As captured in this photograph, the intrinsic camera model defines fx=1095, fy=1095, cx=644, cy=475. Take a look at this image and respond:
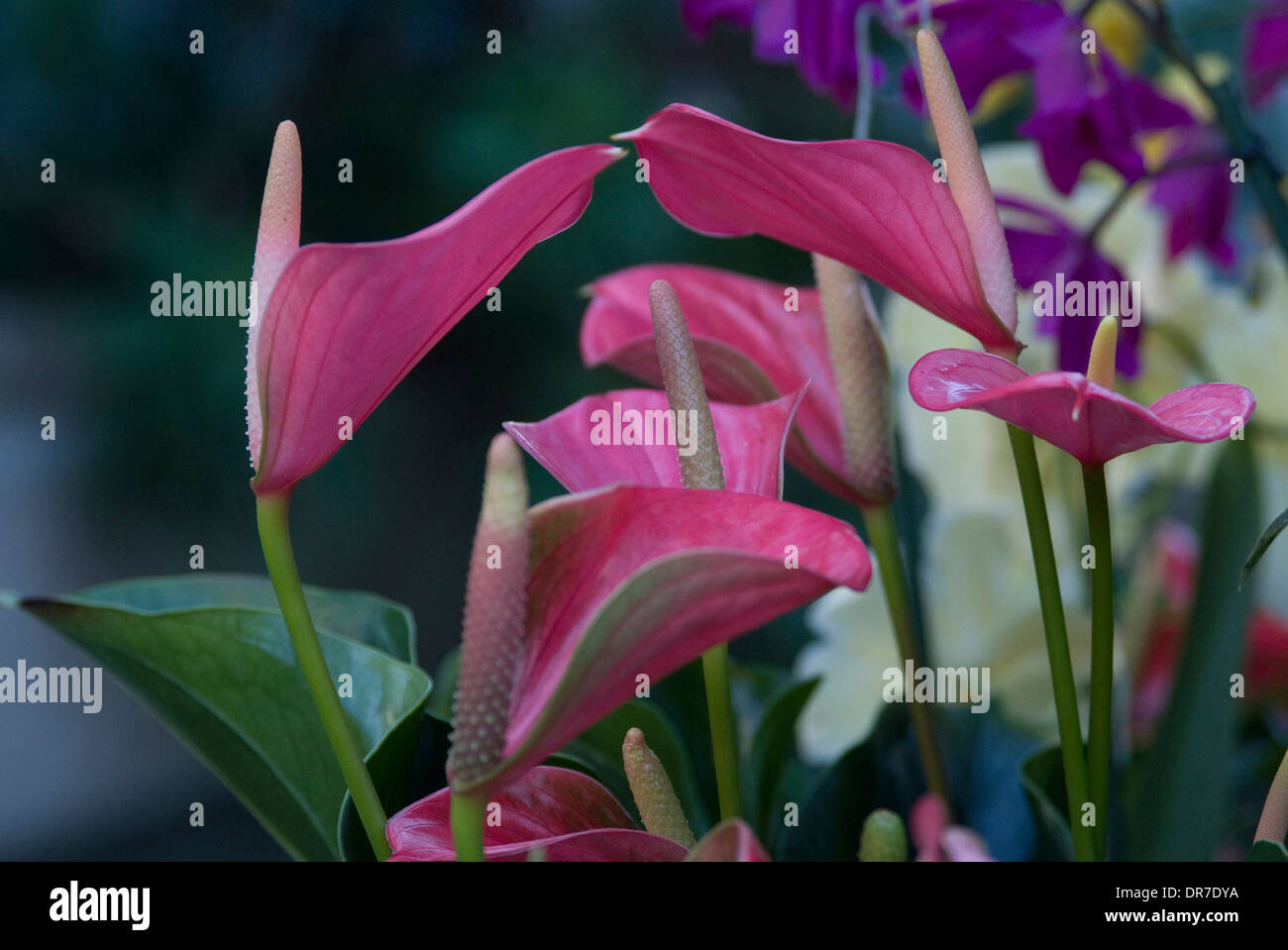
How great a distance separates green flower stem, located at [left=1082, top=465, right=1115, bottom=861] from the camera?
140mm

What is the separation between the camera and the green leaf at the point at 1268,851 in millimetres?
128

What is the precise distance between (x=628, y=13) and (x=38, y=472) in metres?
0.37

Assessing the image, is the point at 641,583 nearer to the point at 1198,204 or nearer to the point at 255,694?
the point at 255,694

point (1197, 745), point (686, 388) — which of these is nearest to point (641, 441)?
point (686, 388)

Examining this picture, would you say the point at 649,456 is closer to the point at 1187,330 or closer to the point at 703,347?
the point at 703,347

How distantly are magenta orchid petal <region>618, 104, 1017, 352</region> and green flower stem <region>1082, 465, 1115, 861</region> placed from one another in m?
0.02

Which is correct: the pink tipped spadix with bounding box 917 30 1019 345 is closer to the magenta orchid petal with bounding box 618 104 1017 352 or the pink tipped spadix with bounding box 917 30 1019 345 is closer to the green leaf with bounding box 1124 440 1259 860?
the magenta orchid petal with bounding box 618 104 1017 352

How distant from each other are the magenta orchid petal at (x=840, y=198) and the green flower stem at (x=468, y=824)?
0.26 feet

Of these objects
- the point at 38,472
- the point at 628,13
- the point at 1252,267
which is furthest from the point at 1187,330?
the point at 38,472

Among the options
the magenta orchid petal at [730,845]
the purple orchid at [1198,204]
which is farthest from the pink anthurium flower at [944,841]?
the purple orchid at [1198,204]

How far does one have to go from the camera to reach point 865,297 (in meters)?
0.18

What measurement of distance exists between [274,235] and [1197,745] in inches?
7.3

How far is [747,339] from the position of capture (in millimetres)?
193

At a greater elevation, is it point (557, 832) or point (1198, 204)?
point (1198, 204)
